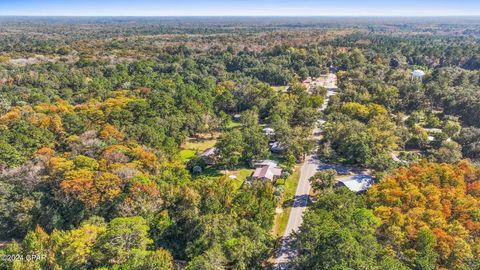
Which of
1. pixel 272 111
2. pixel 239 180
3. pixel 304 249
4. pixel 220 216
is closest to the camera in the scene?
pixel 304 249

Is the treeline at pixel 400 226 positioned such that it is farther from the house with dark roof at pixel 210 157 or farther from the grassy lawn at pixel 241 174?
the house with dark roof at pixel 210 157

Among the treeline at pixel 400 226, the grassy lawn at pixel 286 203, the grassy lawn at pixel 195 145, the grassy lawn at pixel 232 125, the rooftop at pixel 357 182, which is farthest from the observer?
the grassy lawn at pixel 232 125

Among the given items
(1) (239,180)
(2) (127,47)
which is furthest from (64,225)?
(2) (127,47)

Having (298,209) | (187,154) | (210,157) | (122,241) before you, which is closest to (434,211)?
(298,209)

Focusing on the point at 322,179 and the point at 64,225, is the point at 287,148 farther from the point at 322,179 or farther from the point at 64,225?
the point at 64,225

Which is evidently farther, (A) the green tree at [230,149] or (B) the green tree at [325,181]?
(A) the green tree at [230,149]

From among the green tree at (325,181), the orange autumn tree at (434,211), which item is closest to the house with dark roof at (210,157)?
the green tree at (325,181)

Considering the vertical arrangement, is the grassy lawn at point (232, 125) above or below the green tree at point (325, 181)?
below
